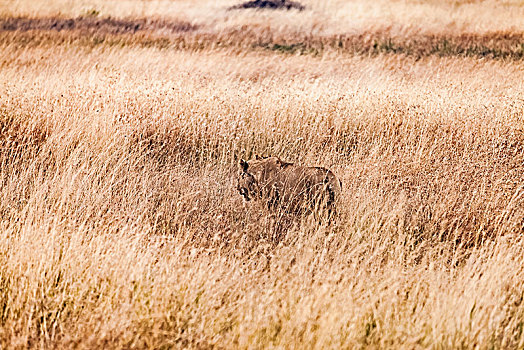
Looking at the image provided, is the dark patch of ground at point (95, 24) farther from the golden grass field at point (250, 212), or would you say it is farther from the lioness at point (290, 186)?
the lioness at point (290, 186)

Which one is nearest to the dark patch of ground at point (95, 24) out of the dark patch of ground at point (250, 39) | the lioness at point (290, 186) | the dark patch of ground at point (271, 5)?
the dark patch of ground at point (250, 39)

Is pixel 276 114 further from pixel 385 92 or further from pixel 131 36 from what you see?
pixel 131 36

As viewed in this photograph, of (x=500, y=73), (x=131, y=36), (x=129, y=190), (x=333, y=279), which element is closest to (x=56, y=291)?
(x=129, y=190)

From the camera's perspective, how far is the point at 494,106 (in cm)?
549

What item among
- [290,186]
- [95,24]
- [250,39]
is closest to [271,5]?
[250,39]

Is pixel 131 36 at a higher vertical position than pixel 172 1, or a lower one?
lower

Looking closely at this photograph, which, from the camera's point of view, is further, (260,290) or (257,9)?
(257,9)

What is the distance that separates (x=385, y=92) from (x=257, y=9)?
10177 mm

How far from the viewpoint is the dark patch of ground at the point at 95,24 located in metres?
12.5

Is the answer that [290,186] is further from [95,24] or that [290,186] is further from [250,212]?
[95,24]

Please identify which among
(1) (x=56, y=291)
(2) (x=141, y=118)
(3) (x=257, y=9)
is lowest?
(1) (x=56, y=291)

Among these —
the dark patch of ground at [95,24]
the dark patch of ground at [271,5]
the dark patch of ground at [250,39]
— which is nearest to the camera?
the dark patch of ground at [250,39]

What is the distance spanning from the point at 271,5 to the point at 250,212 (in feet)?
45.6

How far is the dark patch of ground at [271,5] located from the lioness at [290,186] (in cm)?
1322
